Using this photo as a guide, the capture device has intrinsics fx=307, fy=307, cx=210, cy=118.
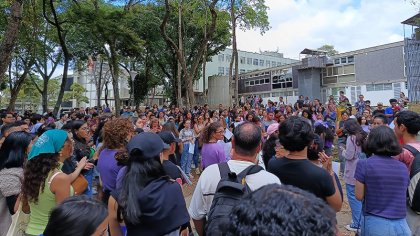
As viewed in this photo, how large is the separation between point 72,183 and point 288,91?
105 feet

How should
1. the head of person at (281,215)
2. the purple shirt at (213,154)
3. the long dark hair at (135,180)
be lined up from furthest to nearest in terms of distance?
the purple shirt at (213,154), the long dark hair at (135,180), the head of person at (281,215)

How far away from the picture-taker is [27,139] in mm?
3574

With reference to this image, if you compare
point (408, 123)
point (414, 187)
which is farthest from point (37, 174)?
point (408, 123)

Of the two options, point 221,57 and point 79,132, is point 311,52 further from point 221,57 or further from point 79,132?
point 79,132

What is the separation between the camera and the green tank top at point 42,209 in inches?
95.0

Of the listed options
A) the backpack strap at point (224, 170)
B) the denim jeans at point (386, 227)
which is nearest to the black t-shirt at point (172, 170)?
the backpack strap at point (224, 170)

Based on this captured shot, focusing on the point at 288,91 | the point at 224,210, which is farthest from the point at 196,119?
the point at 288,91

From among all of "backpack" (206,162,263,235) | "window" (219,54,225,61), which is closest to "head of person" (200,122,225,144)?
"backpack" (206,162,263,235)

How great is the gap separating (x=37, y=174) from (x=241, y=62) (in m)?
50.8

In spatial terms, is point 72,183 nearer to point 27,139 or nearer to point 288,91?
point 27,139

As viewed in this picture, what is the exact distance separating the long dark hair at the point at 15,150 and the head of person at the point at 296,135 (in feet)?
9.39

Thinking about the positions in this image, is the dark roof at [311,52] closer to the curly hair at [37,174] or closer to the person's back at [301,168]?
the person's back at [301,168]

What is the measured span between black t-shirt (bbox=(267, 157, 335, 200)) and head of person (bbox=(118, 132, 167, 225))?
890 mm

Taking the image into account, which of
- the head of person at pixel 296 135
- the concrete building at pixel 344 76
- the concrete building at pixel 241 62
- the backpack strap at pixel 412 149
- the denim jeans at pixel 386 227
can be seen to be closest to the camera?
the head of person at pixel 296 135
